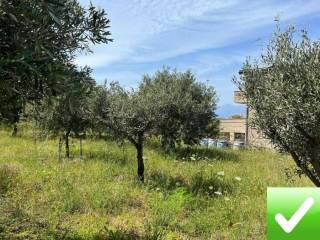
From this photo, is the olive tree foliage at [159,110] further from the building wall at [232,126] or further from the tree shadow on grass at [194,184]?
the building wall at [232,126]

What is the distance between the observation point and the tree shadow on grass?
1410 cm

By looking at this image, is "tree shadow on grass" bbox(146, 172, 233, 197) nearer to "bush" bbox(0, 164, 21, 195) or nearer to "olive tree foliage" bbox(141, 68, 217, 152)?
"bush" bbox(0, 164, 21, 195)

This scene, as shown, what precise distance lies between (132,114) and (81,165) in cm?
385

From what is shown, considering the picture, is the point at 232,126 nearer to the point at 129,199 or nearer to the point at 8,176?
the point at 8,176

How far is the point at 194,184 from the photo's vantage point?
591 inches

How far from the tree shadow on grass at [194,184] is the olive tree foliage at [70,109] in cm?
352

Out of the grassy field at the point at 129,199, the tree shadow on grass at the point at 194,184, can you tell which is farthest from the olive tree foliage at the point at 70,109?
the tree shadow on grass at the point at 194,184

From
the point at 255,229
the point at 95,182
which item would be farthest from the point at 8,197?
the point at 255,229

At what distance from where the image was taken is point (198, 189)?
14.2m

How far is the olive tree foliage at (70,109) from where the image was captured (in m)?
6.21

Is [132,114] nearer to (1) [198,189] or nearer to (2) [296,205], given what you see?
(1) [198,189]

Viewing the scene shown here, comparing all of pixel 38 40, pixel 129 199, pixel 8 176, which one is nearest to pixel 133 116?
pixel 129 199

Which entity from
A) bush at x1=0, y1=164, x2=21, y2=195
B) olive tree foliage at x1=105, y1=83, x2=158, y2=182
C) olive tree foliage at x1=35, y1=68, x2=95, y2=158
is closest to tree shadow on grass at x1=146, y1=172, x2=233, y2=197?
olive tree foliage at x1=105, y1=83, x2=158, y2=182

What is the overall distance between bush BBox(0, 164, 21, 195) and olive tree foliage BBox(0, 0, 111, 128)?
22.8ft
